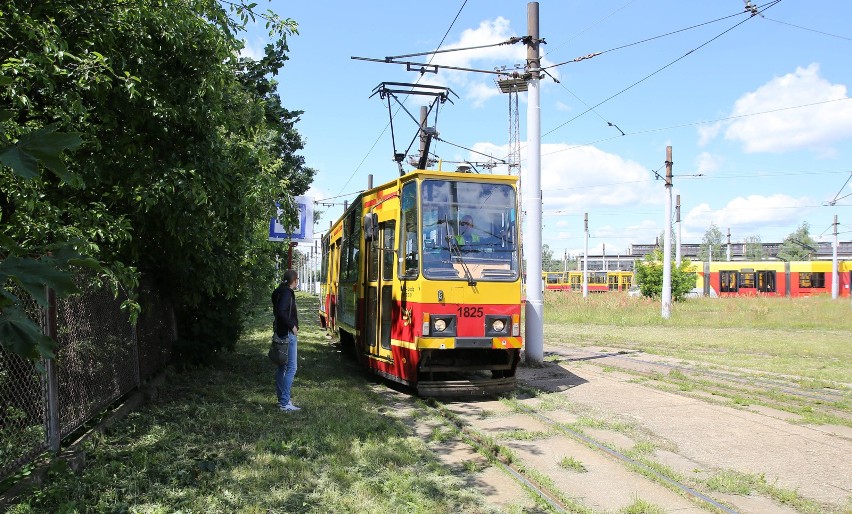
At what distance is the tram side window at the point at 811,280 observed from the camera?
50.5 meters

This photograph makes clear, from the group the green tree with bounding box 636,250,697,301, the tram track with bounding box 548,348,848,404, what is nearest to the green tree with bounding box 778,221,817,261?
the green tree with bounding box 636,250,697,301

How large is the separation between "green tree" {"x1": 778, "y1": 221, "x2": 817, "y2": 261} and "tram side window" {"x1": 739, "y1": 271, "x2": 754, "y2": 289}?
4719 cm

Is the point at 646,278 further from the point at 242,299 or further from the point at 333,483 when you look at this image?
the point at 333,483

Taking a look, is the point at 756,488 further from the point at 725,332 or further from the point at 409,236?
the point at 725,332

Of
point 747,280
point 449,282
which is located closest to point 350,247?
point 449,282

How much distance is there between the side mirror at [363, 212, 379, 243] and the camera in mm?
10336

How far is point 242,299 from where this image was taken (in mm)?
11594

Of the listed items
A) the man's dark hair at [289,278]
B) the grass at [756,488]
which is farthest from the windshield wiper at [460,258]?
the grass at [756,488]

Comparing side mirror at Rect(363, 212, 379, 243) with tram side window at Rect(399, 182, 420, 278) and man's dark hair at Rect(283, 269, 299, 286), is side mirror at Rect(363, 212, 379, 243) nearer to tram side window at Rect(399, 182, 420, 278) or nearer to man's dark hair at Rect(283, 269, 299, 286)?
tram side window at Rect(399, 182, 420, 278)

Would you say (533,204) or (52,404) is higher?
(533,204)

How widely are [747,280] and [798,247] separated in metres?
61.6

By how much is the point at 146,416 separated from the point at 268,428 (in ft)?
4.95

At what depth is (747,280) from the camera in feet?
171

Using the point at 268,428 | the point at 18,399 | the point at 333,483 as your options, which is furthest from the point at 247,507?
the point at 268,428
